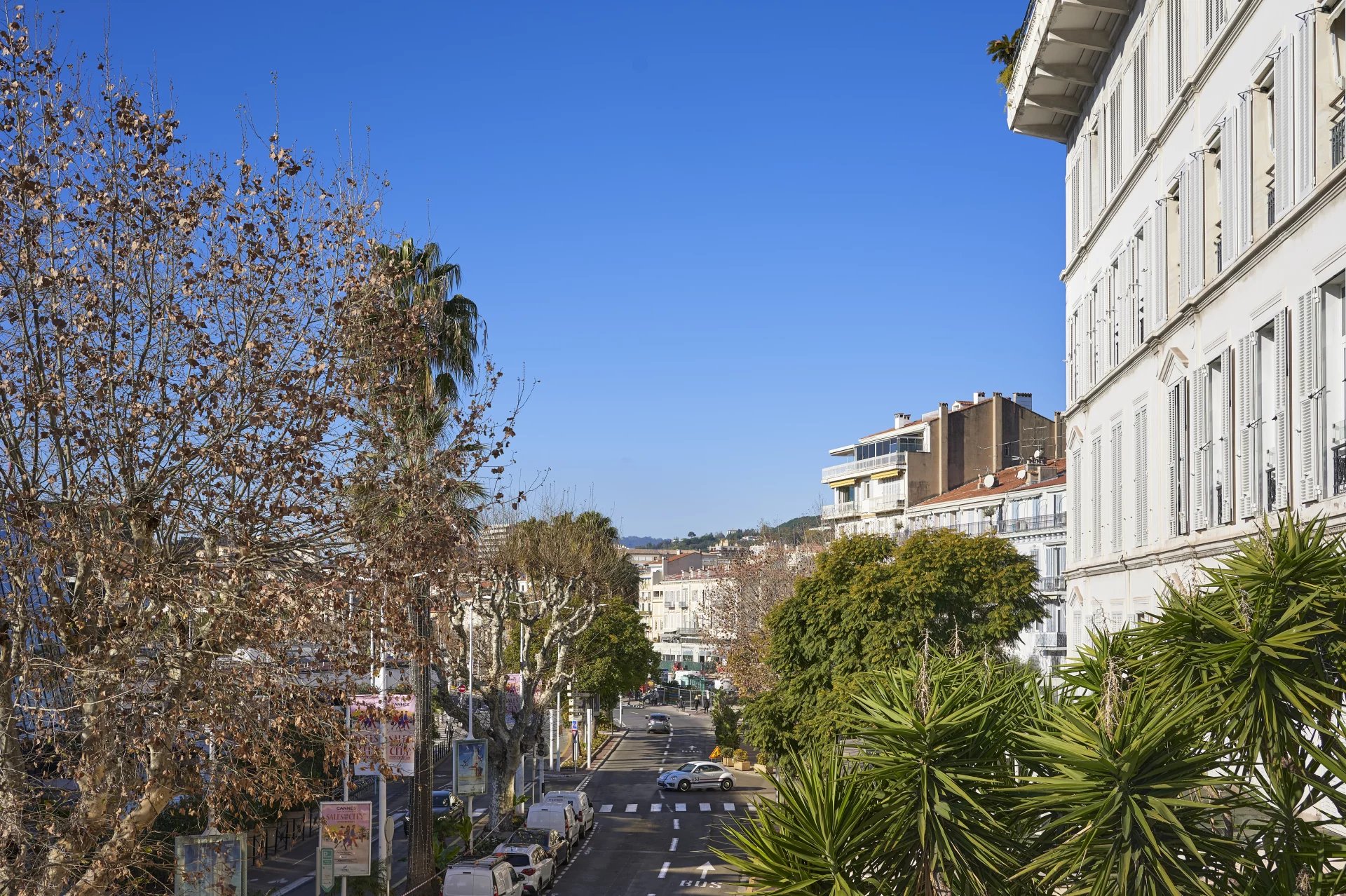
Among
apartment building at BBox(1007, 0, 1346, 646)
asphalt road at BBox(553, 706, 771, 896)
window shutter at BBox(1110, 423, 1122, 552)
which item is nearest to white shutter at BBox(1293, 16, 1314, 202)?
apartment building at BBox(1007, 0, 1346, 646)

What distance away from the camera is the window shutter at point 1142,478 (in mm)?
21438

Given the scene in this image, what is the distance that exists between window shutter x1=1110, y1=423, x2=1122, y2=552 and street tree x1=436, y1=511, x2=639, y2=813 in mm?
11262

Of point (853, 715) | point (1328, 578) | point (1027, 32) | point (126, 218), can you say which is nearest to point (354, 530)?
point (126, 218)

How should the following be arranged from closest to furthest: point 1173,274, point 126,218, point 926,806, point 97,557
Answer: point 926,806 → point 97,557 → point 126,218 → point 1173,274

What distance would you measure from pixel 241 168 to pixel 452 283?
18.4 meters

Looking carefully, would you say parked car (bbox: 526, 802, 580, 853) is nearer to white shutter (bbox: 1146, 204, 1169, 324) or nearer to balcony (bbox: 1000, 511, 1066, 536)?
white shutter (bbox: 1146, 204, 1169, 324)

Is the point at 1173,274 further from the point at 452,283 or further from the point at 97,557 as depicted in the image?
the point at 452,283

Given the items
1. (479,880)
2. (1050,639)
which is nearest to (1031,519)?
(1050,639)

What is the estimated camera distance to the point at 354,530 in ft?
51.4

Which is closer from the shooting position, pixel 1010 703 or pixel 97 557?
pixel 1010 703

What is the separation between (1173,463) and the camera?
64.6 feet

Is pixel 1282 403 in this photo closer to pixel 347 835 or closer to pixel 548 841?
pixel 347 835

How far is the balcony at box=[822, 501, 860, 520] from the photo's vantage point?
110750 mm

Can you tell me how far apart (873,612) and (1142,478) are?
19797mm
